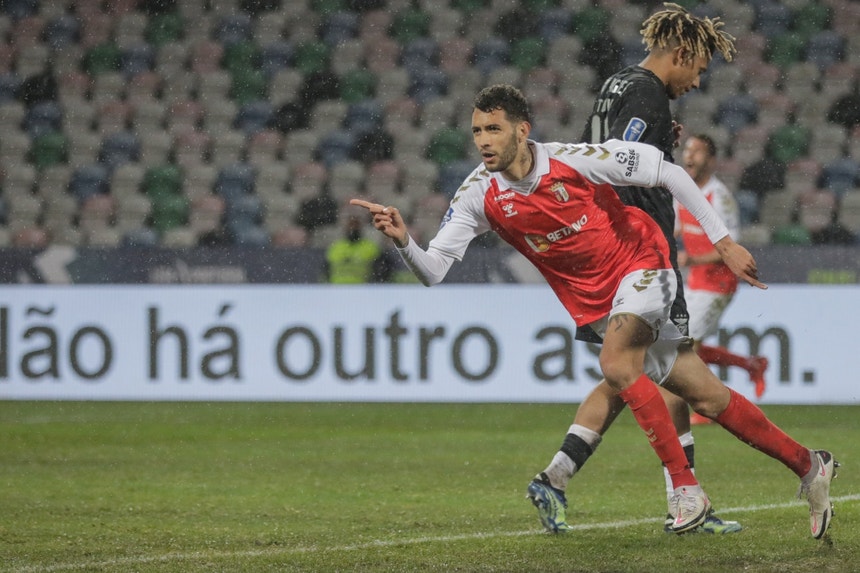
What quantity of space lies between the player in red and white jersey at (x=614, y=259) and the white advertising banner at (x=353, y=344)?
5.04m

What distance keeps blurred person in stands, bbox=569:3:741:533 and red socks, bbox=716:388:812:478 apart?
0.32 metres

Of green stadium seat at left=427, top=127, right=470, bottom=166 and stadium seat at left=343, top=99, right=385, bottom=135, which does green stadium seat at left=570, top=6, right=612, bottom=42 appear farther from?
stadium seat at left=343, top=99, right=385, bottom=135

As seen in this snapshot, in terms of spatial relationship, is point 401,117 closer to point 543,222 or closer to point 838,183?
point 838,183

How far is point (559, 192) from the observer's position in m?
4.74

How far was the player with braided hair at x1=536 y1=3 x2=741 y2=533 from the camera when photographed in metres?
4.91

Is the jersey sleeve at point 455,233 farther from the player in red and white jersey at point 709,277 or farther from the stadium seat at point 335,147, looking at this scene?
the stadium seat at point 335,147

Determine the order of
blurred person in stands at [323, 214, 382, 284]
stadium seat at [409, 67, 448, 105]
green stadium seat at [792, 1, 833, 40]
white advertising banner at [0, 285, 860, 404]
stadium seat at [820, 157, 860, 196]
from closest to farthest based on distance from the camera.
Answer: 1. white advertising banner at [0, 285, 860, 404]
2. blurred person in stands at [323, 214, 382, 284]
3. stadium seat at [820, 157, 860, 196]
4. green stadium seat at [792, 1, 833, 40]
5. stadium seat at [409, 67, 448, 105]

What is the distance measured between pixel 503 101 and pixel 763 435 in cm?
141

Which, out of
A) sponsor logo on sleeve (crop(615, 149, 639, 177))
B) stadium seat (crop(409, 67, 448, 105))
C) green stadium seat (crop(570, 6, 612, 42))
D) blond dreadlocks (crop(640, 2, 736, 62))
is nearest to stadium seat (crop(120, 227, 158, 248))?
stadium seat (crop(409, 67, 448, 105))

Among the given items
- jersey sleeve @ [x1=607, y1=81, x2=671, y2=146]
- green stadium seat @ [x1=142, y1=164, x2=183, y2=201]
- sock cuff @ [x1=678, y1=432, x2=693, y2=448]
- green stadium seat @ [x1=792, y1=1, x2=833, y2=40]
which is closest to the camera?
jersey sleeve @ [x1=607, y1=81, x2=671, y2=146]

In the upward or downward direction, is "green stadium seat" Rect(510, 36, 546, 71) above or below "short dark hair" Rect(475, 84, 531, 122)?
above

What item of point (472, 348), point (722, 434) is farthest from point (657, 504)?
point (472, 348)

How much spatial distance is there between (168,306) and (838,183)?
6.78 meters

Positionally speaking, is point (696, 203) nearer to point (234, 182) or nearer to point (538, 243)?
point (538, 243)
